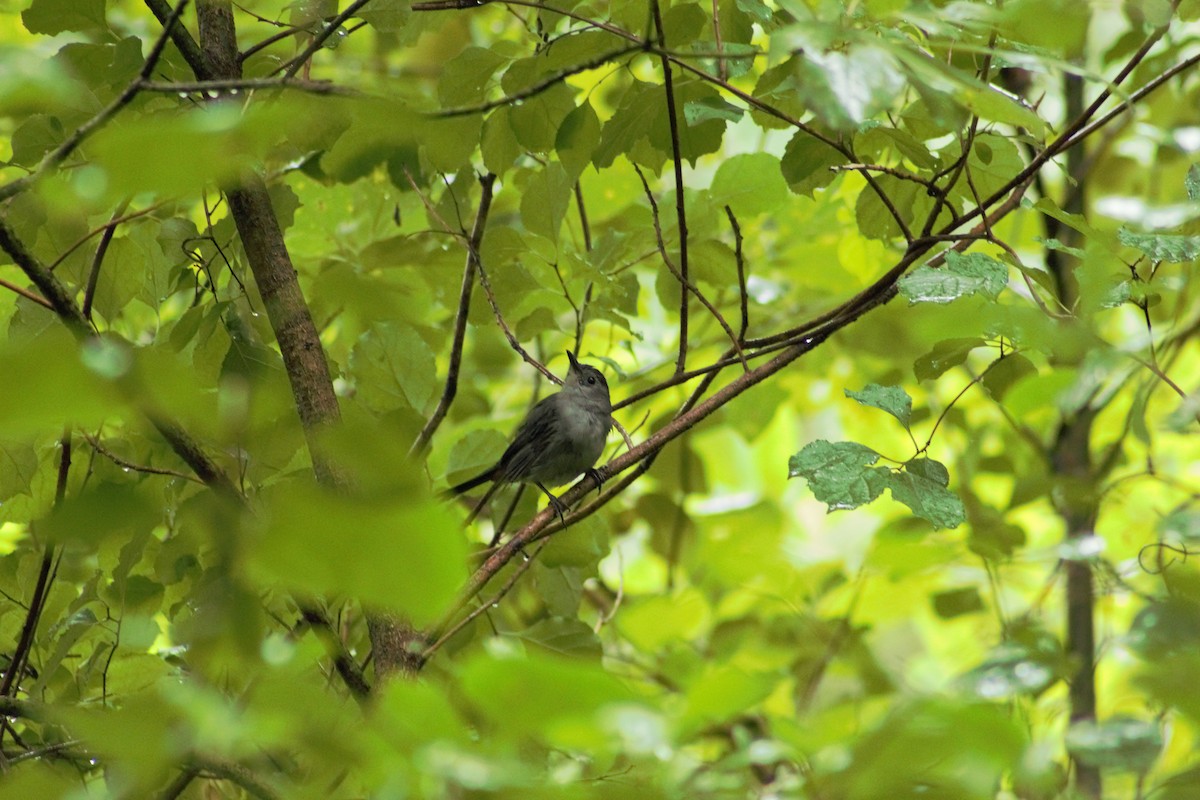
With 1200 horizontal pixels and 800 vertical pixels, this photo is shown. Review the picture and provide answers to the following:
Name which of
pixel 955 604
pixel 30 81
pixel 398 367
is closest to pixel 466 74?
pixel 398 367

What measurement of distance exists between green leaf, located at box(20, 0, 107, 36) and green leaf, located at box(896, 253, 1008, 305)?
1.31m

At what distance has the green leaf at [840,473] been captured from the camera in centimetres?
140

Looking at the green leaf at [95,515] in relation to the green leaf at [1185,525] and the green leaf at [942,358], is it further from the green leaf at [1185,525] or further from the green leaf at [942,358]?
the green leaf at [942,358]

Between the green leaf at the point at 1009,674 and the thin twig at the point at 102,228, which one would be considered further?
the thin twig at the point at 102,228

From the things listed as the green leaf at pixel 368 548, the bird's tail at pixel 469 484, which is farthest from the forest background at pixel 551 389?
the bird's tail at pixel 469 484

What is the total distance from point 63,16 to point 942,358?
1469 mm

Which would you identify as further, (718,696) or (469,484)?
(469,484)

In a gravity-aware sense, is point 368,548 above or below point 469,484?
below

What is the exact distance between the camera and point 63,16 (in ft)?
5.63

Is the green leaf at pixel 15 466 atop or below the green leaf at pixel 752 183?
below

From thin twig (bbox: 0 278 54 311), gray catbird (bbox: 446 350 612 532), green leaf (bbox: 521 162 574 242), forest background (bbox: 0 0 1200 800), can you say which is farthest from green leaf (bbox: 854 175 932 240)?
gray catbird (bbox: 446 350 612 532)

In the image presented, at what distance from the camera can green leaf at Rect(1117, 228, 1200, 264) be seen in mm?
1328

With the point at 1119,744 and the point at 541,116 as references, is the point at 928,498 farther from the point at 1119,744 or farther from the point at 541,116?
the point at 541,116

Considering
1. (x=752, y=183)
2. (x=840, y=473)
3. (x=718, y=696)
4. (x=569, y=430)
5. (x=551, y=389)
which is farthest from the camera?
(x=551, y=389)
